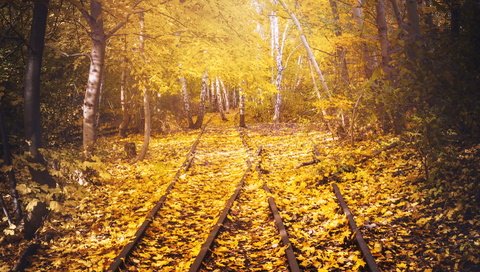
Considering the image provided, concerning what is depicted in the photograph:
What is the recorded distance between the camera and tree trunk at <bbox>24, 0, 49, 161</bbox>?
20.4 feet

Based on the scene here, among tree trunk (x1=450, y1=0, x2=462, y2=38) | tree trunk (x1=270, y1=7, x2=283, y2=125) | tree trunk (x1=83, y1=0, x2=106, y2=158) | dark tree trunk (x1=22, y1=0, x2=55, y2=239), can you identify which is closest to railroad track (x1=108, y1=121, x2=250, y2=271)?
dark tree trunk (x1=22, y1=0, x2=55, y2=239)

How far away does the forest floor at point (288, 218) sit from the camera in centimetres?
561

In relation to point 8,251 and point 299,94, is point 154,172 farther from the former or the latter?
point 299,94

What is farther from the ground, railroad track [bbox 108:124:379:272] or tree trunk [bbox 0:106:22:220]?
tree trunk [bbox 0:106:22:220]

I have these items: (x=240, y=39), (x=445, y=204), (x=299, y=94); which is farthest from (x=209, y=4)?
(x=299, y=94)

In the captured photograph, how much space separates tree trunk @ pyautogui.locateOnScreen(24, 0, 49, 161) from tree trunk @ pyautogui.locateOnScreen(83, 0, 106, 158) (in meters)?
4.02

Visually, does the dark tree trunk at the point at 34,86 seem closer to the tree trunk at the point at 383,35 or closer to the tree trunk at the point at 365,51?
the tree trunk at the point at 383,35

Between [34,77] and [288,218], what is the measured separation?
5222mm

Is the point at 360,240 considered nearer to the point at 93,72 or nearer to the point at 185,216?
the point at 185,216

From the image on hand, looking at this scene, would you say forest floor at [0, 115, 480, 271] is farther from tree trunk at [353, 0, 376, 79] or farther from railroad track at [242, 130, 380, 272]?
tree trunk at [353, 0, 376, 79]

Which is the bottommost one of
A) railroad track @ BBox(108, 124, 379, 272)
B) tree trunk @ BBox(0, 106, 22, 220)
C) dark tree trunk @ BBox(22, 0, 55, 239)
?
railroad track @ BBox(108, 124, 379, 272)

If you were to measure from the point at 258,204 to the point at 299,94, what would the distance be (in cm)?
2232

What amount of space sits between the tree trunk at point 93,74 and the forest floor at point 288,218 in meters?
1.29

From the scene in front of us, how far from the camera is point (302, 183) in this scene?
9406 mm
